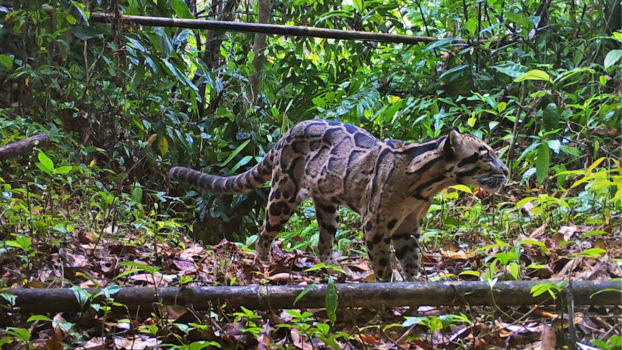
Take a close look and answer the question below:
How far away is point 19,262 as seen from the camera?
3.87 m

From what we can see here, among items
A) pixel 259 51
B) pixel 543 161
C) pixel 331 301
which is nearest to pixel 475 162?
pixel 543 161

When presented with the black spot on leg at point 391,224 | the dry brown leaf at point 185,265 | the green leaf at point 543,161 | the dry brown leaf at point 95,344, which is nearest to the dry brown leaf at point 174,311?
the dry brown leaf at point 95,344

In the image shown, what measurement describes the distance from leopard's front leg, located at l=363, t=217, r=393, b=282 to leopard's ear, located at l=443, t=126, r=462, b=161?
26.2 inches

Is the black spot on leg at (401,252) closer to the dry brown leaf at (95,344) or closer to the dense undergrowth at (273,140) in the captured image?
the dense undergrowth at (273,140)

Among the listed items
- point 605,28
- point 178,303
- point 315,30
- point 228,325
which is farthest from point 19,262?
point 605,28

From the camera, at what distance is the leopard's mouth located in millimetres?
4309

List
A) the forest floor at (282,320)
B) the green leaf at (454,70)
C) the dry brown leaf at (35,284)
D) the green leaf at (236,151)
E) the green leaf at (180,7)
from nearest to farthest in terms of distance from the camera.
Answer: the forest floor at (282,320)
the dry brown leaf at (35,284)
the green leaf at (180,7)
the green leaf at (236,151)
the green leaf at (454,70)

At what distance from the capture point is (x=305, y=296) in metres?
3.14

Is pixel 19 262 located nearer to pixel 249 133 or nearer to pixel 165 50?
pixel 165 50

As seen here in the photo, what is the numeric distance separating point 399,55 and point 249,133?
2193 millimetres

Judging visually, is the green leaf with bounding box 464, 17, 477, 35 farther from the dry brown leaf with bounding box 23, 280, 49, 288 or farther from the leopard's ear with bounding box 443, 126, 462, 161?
the dry brown leaf with bounding box 23, 280, 49, 288

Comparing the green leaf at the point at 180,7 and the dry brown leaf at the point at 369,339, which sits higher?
the green leaf at the point at 180,7

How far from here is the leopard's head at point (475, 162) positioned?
4320 mm

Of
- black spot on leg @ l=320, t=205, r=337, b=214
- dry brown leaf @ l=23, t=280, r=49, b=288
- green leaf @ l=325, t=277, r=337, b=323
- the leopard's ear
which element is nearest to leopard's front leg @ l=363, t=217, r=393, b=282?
the leopard's ear
